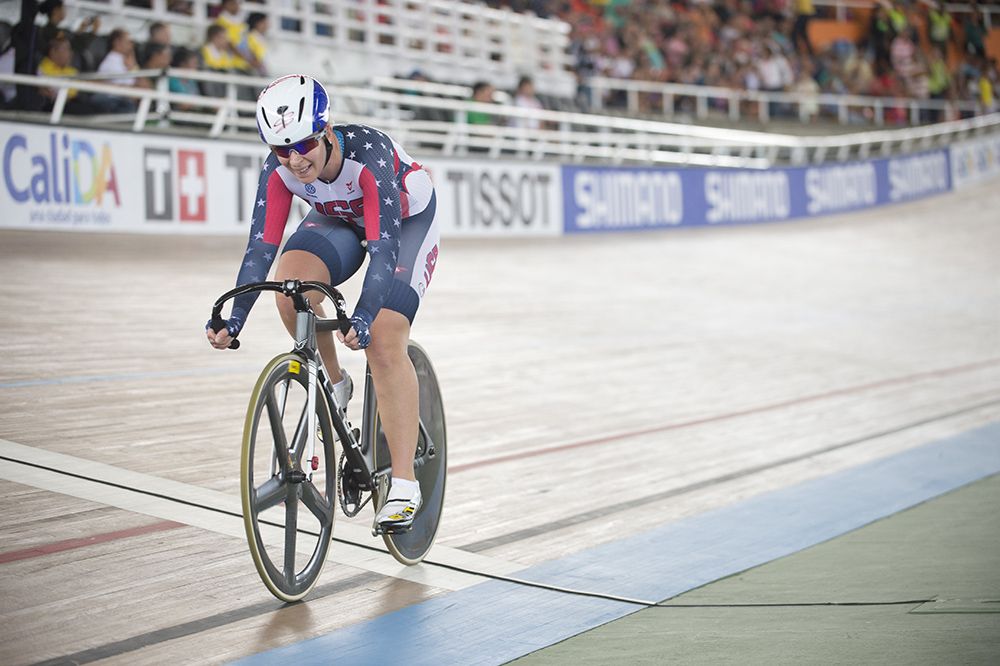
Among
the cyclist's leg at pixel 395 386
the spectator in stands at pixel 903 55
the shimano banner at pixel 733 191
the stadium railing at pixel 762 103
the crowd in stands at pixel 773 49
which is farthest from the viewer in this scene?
the spectator in stands at pixel 903 55

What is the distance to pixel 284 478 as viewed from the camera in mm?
2758

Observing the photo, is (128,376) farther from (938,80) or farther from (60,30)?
(938,80)

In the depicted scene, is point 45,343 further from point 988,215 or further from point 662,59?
point 988,215

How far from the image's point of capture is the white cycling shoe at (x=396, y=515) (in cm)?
302

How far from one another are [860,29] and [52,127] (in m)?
18.0

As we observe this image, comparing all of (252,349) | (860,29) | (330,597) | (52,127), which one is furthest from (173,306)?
(860,29)

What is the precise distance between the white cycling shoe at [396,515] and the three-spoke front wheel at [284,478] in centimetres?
14

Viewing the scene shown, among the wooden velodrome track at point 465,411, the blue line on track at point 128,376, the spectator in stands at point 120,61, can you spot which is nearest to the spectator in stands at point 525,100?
the wooden velodrome track at point 465,411

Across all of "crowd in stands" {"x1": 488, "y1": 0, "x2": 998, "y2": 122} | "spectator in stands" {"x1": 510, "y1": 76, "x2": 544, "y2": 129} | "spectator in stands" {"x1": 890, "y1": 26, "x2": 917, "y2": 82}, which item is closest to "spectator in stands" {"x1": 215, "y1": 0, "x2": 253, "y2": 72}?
"spectator in stands" {"x1": 510, "y1": 76, "x2": 544, "y2": 129}

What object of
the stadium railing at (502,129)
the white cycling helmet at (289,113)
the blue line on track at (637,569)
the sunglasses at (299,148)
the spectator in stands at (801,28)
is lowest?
the blue line on track at (637,569)

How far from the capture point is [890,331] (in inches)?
360

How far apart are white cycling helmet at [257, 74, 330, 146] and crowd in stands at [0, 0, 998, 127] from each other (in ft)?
20.4

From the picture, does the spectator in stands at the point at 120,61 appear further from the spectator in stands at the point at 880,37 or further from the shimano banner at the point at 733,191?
the spectator in stands at the point at 880,37

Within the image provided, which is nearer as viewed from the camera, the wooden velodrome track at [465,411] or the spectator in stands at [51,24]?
the wooden velodrome track at [465,411]
